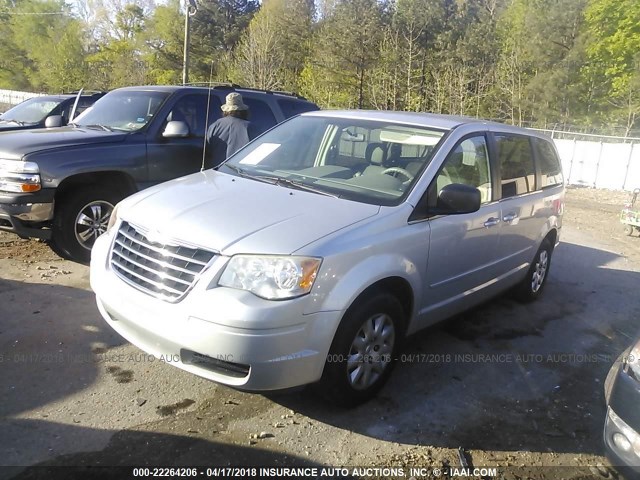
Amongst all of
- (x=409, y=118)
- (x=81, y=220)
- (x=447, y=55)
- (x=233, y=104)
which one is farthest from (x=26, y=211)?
(x=447, y=55)

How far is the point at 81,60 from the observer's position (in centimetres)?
6144

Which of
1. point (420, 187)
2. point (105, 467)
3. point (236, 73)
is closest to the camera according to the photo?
point (105, 467)

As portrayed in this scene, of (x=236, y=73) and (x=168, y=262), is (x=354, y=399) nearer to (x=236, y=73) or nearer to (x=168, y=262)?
(x=168, y=262)

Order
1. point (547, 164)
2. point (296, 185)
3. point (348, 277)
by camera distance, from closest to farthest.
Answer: point (348, 277), point (296, 185), point (547, 164)

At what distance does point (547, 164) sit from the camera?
18.6 feet

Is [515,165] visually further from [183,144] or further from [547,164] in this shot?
[183,144]

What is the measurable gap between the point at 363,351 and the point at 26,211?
3.77 metres

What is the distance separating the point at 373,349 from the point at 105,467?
165 cm

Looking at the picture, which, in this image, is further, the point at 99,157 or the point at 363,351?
the point at 99,157

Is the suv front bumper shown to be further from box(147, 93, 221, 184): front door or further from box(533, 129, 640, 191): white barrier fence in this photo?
box(533, 129, 640, 191): white barrier fence

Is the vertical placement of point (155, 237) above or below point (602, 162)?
above

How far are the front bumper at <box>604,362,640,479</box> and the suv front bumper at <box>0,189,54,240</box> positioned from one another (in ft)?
16.4

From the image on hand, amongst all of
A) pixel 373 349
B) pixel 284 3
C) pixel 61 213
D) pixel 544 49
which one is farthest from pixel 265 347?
pixel 284 3

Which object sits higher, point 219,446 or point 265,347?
point 265,347
